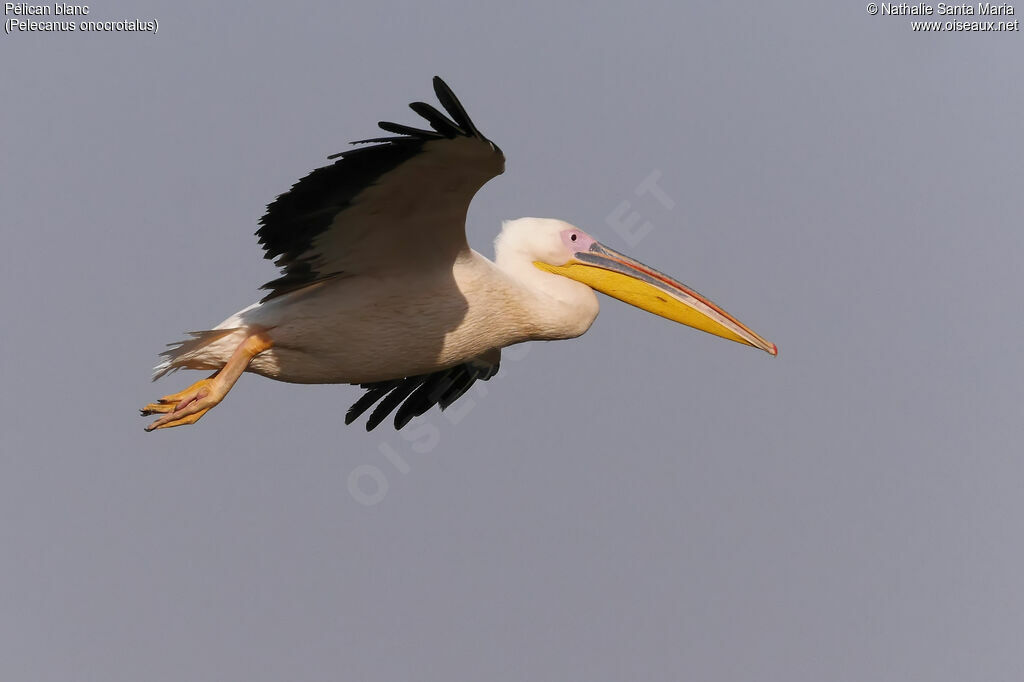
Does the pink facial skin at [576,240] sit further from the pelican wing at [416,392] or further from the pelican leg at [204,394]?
the pelican leg at [204,394]

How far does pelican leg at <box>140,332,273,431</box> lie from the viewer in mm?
9359

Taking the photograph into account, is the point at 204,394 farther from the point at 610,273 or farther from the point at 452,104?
the point at 610,273

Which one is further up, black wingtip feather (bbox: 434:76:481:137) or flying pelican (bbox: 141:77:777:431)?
black wingtip feather (bbox: 434:76:481:137)

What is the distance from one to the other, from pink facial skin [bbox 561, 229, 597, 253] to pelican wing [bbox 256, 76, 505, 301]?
44.2 inches

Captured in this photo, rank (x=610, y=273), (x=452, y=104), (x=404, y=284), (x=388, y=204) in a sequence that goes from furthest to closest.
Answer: (x=610, y=273), (x=404, y=284), (x=388, y=204), (x=452, y=104)

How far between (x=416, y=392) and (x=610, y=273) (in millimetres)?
1781

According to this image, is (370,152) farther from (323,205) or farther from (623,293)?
(623,293)

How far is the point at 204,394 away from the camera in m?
9.46

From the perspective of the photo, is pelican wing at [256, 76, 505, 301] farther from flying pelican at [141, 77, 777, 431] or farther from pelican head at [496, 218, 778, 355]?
pelican head at [496, 218, 778, 355]

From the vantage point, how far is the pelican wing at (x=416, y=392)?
1128 centimetres

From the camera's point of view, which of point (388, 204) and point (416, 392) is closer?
point (388, 204)

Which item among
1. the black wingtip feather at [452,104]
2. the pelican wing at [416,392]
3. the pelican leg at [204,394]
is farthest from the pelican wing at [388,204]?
the pelican wing at [416,392]

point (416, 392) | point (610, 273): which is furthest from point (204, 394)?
point (610, 273)

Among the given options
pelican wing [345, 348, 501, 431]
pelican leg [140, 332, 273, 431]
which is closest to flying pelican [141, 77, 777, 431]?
pelican leg [140, 332, 273, 431]
